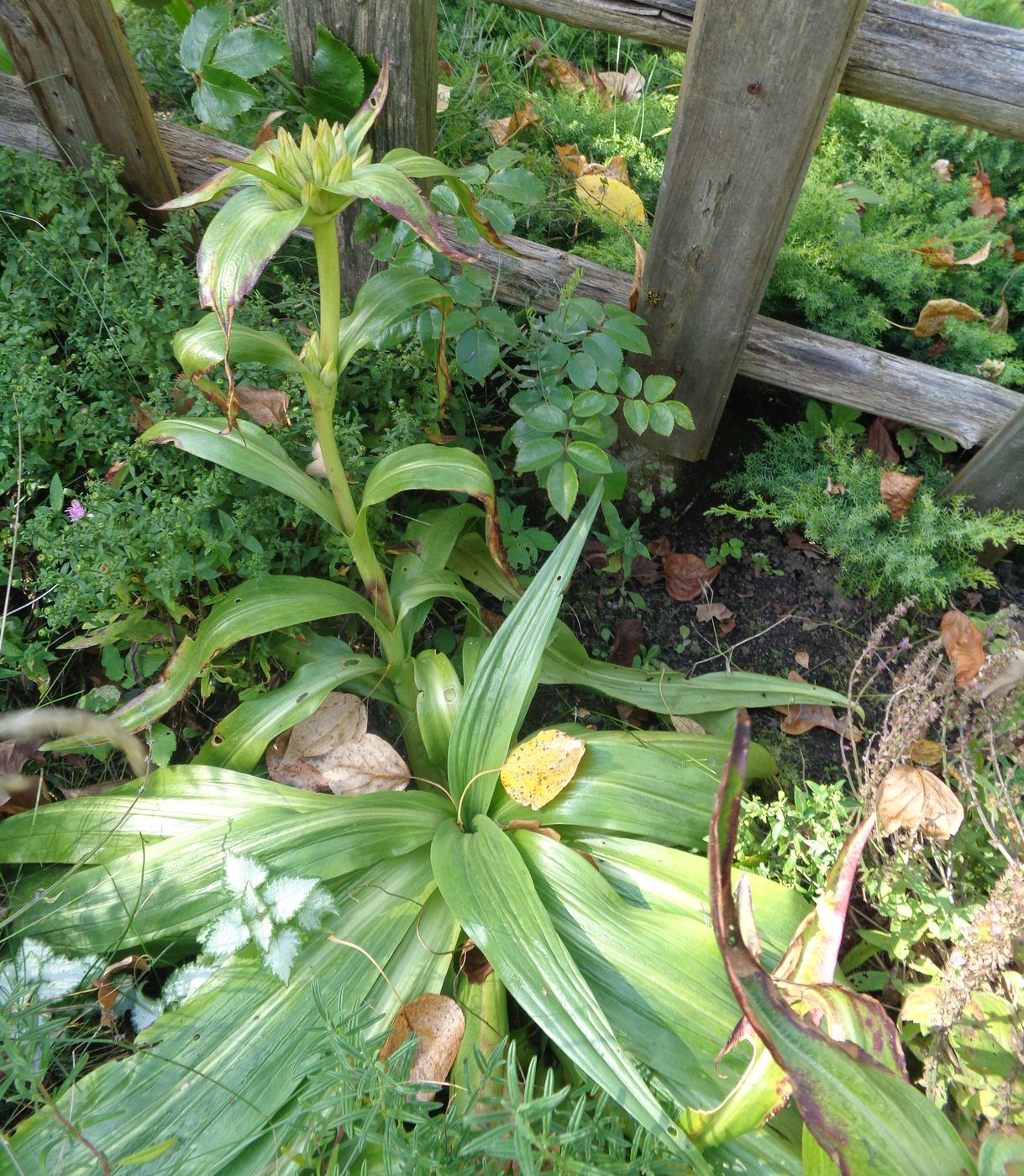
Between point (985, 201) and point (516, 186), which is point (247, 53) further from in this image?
point (985, 201)

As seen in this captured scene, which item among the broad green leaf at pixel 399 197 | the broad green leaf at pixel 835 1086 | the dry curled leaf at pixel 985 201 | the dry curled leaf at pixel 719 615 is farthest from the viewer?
the dry curled leaf at pixel 985 201

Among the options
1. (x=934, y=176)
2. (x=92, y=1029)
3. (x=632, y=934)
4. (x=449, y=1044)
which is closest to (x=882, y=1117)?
(x=632, y=934)

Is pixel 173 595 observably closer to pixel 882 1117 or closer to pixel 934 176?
pixel 882 1117

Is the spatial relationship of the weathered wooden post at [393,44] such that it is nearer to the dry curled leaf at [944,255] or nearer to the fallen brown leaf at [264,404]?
the fallen brown leaf at [264,404]

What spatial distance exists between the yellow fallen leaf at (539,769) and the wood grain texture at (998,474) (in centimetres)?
135

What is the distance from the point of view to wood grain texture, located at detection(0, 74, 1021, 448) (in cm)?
205

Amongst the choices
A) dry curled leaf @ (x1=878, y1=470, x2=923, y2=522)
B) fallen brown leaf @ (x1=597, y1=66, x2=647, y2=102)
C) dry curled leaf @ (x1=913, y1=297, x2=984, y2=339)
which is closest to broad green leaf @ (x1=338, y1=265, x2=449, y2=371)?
dry curled leaf @ (x1=878, y1=470, x2=923, y2=522)

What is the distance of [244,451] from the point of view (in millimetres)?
1512

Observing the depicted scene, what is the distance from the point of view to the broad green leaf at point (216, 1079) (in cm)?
114

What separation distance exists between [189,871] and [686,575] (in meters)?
1.49

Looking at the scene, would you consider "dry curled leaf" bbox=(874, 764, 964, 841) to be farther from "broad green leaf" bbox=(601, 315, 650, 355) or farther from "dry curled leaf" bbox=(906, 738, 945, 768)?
"broad green leaf" bbox=(601, 315, 650, 355)

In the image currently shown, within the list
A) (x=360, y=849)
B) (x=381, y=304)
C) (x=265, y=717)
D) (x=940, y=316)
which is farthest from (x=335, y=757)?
(x=940, y=316)

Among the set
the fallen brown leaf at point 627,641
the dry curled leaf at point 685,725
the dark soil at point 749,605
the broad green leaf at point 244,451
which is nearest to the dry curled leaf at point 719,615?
the dark soil at point 749,605

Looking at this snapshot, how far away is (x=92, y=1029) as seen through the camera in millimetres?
1329
